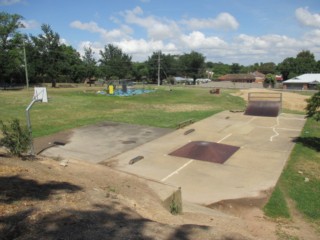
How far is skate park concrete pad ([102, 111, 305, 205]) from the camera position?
33.0ft

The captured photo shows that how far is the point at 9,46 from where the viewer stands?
59406 mm

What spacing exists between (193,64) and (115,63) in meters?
26.0

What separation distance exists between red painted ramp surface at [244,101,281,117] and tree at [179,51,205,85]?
71950 millimetres

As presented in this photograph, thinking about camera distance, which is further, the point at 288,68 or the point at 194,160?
the point at 288,68

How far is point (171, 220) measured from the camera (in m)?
6.31

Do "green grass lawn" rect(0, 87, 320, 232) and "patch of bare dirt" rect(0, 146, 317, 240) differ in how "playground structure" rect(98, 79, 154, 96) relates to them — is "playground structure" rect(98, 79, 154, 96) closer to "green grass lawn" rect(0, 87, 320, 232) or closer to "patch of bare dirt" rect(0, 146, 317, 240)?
"green grass lawn" rect(0, 87, 320, 232)

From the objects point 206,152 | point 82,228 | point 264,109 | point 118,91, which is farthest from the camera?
point 118,91

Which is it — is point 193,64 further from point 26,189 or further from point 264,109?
point 26,189

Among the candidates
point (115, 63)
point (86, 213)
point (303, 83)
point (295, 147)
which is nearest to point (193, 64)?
point (115, 63)

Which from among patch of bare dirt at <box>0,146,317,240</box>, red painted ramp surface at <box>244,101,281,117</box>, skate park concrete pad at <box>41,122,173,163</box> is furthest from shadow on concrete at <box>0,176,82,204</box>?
red painted ramp surface at <box>244,101,281,117</box>

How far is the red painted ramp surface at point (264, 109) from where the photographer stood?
83.2ft

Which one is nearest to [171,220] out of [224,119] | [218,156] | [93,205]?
[93,205]

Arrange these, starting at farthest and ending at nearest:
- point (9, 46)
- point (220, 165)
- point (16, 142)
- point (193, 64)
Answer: point (193, 64) → point (9, 46) → point (220, 165) → point (16, 142)

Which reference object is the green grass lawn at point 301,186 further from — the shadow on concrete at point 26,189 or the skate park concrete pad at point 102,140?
the skate park concrete pad at point 102,140
